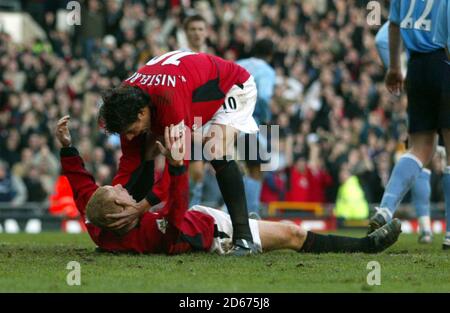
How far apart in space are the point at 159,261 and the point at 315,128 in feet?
48.8

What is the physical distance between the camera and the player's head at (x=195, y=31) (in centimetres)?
1315

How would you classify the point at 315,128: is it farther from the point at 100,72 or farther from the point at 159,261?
the point at 159,261

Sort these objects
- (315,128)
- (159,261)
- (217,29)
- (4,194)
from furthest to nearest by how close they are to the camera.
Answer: (217,29) → (315,128) → (4,194) → (159,261)

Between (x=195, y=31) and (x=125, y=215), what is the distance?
4939 millimetres

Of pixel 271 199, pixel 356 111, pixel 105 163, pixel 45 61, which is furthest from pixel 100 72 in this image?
pixel 356 111

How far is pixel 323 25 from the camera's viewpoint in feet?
86.2

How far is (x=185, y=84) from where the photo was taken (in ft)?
29.2

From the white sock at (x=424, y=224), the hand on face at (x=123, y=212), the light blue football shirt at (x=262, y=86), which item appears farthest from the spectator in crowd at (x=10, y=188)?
the hand on face at (x=123, y=212)

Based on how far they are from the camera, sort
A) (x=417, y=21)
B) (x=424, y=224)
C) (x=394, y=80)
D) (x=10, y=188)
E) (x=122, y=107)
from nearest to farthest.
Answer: (x=122, y=107)
(x=417, y=21)
(x=394, y=80)
(x=424, y=224)
(x=10, y=188)

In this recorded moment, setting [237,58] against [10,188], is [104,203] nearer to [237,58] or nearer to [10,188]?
[10,188]

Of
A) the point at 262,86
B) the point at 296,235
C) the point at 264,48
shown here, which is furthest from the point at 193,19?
the point at 296,235

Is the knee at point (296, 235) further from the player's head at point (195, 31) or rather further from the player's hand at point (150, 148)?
the player's head at point (195, 31)

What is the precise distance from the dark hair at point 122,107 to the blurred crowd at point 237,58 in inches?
408

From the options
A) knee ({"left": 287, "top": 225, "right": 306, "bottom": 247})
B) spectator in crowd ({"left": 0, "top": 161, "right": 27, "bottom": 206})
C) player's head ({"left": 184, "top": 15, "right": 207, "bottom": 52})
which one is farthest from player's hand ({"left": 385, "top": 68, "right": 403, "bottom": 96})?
spectator in crowd ({"left": 0, "top": 161, "right": 27, "bottom": 206})
